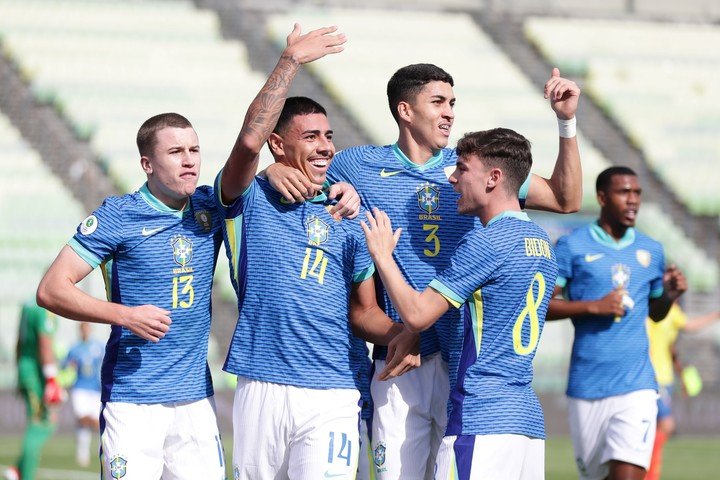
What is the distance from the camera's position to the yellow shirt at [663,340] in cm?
1303

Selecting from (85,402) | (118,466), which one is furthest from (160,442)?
(85,402)

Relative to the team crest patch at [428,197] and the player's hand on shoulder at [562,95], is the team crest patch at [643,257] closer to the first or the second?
the player's hand on shoulder at [562,95]

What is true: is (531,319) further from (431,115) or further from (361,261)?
(431,115)

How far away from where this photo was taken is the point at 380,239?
5.34m

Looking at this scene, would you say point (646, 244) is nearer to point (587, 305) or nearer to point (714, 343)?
point (587, 305)

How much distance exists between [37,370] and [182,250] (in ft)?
20.8

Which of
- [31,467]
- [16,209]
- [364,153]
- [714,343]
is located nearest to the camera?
[364,153]

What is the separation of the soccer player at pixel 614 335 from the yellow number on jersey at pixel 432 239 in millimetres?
2378

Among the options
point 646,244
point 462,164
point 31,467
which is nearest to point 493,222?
point 462,164

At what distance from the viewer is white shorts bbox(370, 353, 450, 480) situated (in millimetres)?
6039

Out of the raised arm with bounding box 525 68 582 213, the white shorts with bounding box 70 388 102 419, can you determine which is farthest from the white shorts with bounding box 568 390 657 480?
the white shorts with bounding box 70 388 102 419

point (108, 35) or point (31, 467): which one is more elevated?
point (108, 35)

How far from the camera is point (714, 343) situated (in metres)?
21.9

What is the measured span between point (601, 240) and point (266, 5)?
627 inches
